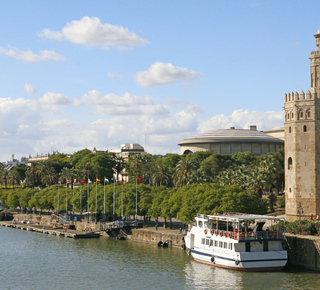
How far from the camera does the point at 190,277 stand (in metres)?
57.0

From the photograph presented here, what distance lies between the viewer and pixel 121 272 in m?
60.2

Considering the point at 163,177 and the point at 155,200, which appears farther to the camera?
the point at 163,177

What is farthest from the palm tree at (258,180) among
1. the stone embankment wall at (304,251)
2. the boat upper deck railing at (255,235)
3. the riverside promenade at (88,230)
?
the boat upper deck railing at (255,235)

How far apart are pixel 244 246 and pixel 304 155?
2415cm

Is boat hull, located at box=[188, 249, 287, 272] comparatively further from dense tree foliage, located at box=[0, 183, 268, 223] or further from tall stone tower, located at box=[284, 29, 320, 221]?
tall stone tower, located at box=[284, 29, 320, 221]

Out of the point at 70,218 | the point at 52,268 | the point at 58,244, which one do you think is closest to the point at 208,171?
the point at 70,218

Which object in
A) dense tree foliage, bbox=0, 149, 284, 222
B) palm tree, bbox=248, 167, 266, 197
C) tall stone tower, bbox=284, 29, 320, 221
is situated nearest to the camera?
tall stone tower, bbox=284, 29, 320, 221

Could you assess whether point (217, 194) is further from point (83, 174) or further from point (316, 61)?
point (83, 174)

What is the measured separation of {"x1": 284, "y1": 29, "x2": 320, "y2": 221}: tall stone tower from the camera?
254 feet

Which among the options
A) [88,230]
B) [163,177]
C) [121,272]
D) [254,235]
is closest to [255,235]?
[254,235]

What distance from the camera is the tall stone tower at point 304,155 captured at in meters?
77.6

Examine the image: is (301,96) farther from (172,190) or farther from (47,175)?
(47,175)

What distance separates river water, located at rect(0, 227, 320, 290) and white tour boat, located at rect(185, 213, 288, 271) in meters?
1.03

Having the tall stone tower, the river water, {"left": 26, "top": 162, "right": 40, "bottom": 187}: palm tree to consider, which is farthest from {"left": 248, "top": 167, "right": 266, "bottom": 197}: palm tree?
{"left": 26, "top": 162, "right": 40, "bottom": 187}: palm tree
